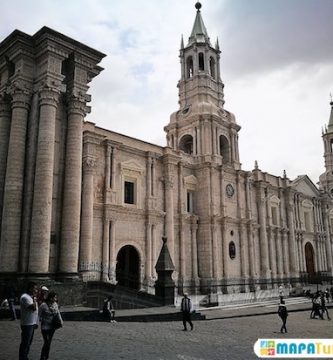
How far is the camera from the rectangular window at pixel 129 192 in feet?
81.7

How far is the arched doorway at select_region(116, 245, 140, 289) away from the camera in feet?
77.9

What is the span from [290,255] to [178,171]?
15485mm

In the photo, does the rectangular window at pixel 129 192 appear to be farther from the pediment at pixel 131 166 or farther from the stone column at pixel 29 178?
the stone column at pixel 29 178

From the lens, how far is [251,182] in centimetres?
3372

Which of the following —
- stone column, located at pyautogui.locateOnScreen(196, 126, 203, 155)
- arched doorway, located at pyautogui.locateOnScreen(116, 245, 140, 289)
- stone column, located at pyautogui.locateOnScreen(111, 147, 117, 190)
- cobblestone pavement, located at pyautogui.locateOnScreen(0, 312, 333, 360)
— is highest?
stone column, located at pyautogui.locateOnScreen(196, 126, 203, 155)

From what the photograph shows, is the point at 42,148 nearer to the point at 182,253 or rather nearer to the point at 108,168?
the point at 108,168

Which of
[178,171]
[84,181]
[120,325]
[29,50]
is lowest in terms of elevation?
[120,325]

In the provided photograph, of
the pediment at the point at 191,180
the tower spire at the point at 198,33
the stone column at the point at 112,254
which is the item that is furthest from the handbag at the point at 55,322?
the tower spire at the point at 198,33

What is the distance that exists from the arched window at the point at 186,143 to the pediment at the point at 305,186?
12.1 metres

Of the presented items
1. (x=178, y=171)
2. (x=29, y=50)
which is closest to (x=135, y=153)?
(x=178, y=171)

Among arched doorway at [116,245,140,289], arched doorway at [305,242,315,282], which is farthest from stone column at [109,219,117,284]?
arched doorway at [305,242,315,282]

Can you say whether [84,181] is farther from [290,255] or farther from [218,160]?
[290,255]

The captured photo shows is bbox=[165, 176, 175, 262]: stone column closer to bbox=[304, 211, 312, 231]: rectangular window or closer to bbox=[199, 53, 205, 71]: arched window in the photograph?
bbox=[199, 53, 205, 71]: arched window

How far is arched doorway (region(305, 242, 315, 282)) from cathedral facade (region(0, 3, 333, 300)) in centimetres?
11
